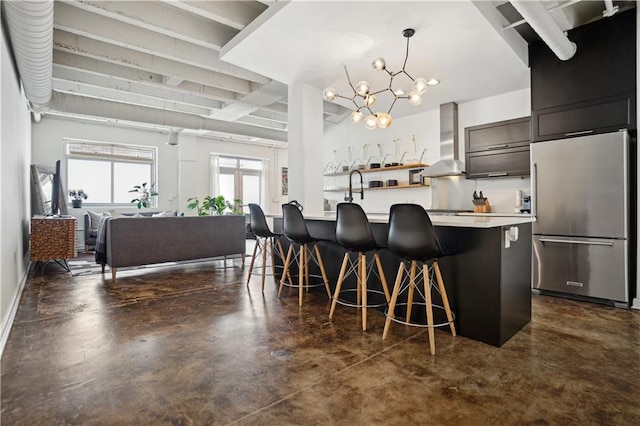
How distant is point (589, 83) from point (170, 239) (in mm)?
5434

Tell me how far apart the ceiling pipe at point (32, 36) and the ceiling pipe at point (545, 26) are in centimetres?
349

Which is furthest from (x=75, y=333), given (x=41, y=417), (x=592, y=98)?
(x=592, y=98)

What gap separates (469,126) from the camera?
218 inches

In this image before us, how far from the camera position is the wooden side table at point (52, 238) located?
4.78 metres

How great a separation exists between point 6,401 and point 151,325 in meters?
1.15

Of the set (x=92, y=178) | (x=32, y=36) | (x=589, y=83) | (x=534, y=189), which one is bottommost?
(x=534, y=189)

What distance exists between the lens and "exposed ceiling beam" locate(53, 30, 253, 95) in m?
4.15

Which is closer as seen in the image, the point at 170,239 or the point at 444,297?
the point at 444,297

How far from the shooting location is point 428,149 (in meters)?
6.18

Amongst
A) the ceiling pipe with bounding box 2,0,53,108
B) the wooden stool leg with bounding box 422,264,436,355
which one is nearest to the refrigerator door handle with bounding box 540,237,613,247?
the wooden stool leg with bounding box 422,264,436,355

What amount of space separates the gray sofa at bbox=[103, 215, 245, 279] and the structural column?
149 centimetres

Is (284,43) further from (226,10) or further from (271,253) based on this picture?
(271,253)

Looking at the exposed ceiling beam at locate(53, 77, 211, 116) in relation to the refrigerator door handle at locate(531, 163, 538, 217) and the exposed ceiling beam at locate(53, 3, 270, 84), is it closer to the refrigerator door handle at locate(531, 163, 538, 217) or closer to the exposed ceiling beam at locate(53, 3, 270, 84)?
the exposed ceiling beam at locate(53, 3, 270, 84)

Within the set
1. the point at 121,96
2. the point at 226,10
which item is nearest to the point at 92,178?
the point at 121,96
